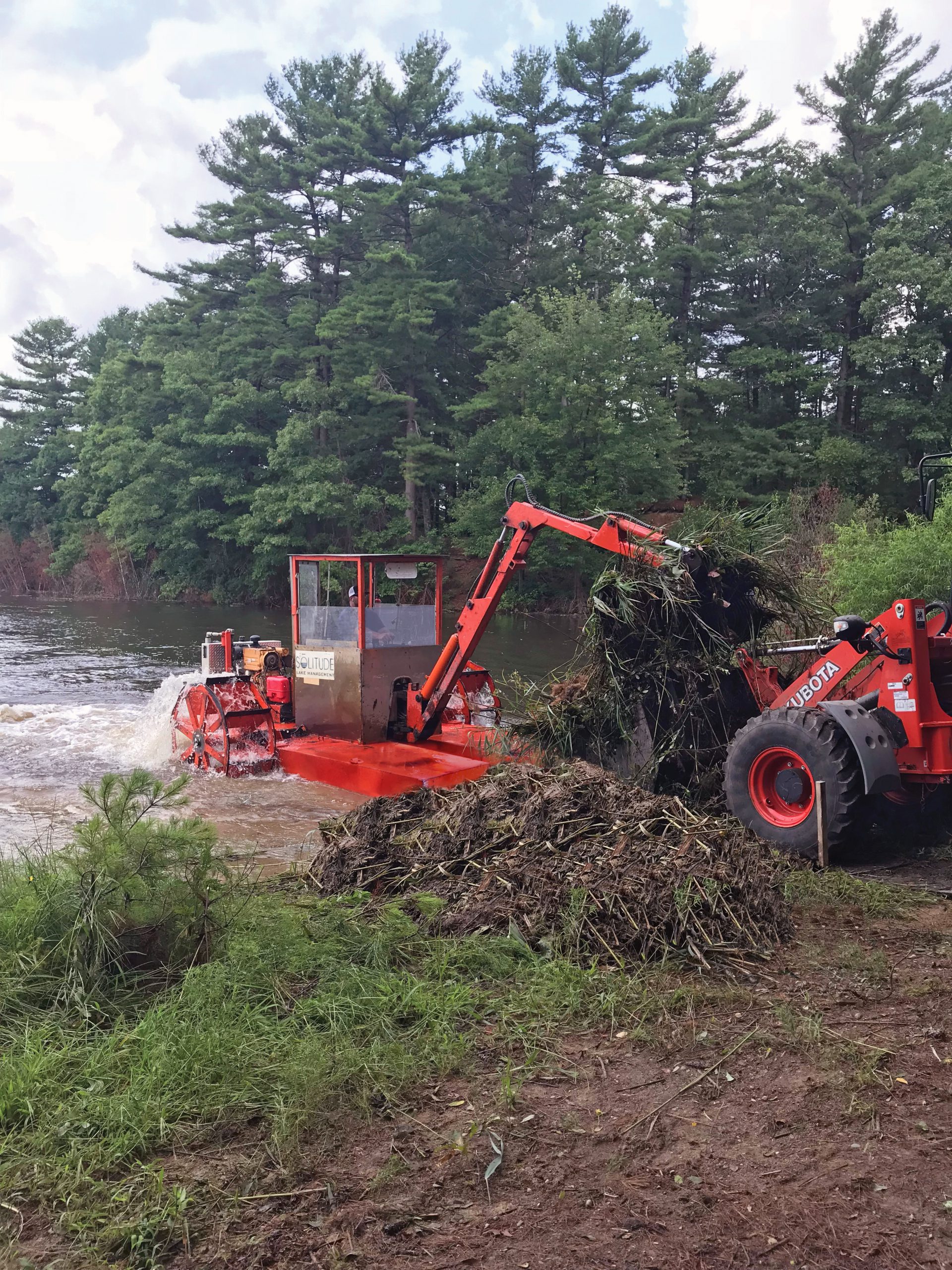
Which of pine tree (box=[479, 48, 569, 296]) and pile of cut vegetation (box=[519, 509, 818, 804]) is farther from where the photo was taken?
pine tree (box=[479, 48, 569, 296])

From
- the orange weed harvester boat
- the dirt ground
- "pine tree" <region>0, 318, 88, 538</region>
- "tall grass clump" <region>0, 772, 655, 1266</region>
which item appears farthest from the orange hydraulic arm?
"pine tree" <region>0, 318, 88, 538</region>

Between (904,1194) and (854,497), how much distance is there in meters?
30.4

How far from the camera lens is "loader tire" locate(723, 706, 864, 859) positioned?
735 centimetres

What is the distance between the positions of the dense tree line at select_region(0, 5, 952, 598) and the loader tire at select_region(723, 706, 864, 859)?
25.6m

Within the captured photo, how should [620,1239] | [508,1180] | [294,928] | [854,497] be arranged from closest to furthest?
[620,1239] → [508,1180] → [294,928] → [854,497]

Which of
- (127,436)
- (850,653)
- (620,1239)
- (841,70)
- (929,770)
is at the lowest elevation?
(620,1239)

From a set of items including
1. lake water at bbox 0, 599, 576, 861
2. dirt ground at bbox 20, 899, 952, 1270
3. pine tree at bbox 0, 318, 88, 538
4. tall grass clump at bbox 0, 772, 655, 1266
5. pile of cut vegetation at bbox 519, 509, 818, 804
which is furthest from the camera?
pine tree at bbox 0, 318, 88, 538

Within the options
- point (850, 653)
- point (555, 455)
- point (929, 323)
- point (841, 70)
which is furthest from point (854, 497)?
point (850, 653)

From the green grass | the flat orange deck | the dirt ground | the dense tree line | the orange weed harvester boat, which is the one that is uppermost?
the dense tree line

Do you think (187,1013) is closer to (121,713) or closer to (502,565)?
(502,565)

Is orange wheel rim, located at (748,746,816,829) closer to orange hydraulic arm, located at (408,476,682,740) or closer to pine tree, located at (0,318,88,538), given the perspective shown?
orange hydraulic arm, located at (408,476,682,740)

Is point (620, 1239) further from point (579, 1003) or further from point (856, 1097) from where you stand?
point (579, 1003)

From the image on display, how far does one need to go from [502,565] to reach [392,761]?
2458mm

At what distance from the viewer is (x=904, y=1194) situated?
3324mm
